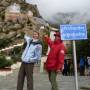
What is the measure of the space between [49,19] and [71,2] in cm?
62

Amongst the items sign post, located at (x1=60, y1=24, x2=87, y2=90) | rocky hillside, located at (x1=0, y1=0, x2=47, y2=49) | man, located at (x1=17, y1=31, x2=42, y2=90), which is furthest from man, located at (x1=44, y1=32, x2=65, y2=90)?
rocky hillside, located at (x1=0, y1=0, x2=47, y2=49)

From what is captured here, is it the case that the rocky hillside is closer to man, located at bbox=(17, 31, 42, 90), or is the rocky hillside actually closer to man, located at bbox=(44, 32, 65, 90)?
man, located at bbox=(17, 31, 42, 90)

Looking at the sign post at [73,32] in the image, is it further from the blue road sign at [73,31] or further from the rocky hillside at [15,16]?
the rocky hillside at [15,16]

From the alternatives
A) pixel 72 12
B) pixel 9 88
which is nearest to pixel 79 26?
pixel 72 12

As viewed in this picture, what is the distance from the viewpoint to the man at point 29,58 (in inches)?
506

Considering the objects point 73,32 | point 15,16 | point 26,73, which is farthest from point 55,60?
point 15,16

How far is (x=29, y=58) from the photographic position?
1284cm

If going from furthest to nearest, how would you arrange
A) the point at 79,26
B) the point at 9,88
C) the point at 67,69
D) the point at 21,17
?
the point at 21,17, the point at 67,69, the point at 9,88, the point at 79,26

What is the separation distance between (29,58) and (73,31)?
1.37 metres

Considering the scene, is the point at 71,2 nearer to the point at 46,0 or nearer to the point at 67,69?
the point at 46,0

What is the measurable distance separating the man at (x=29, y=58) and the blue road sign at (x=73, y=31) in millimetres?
1122

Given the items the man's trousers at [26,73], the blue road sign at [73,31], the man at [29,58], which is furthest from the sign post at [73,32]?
the man's trousers at [26,73]

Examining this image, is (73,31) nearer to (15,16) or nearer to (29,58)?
(29,58)

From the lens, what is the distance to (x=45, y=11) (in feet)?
37.4
